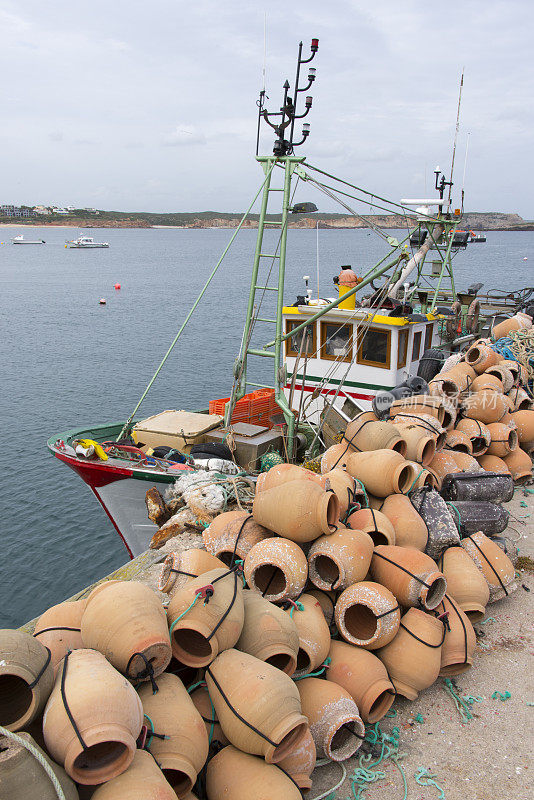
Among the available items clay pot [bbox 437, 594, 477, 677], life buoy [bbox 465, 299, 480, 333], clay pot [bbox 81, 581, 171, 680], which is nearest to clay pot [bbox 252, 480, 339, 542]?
clay pot [bbox 437, 594, 477, 677]

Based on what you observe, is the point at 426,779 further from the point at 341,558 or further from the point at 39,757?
the point at 39,757

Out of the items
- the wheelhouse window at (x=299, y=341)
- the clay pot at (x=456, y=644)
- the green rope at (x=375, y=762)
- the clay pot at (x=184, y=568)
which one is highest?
the wheelhouse window at (x=299, y=341)

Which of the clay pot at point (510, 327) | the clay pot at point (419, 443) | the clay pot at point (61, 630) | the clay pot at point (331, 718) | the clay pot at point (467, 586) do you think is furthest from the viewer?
the clay pot at point (510, 327)

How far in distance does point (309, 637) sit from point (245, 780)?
1164mm

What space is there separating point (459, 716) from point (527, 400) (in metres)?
7.13

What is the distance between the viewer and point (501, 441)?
339 inches

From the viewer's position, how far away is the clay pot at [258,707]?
11.0ft

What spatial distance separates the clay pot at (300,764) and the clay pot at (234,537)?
182cm

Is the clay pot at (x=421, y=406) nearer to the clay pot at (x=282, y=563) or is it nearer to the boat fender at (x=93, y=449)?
the clay pot at (x=282, y=563)

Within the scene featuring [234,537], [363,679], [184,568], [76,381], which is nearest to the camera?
[363,679]

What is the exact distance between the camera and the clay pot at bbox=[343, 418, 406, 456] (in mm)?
6806

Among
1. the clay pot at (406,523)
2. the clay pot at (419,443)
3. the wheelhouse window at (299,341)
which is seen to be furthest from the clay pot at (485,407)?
the wheelhouse window at (299,341)

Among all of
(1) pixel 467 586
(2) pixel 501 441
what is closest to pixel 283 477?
(1) pixel 467 586

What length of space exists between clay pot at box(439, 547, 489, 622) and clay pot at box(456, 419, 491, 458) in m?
3.07
